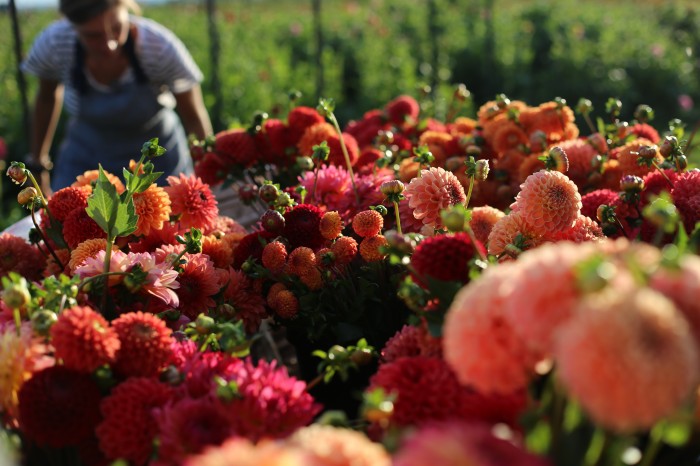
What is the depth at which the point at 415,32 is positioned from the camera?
817cm

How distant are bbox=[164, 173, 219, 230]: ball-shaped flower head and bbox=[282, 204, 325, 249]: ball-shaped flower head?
0.52ft

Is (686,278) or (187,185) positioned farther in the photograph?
(187,185)

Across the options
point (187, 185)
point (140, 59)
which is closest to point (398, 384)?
point (187, 185)

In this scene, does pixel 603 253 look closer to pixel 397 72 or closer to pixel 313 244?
pixel 313 244

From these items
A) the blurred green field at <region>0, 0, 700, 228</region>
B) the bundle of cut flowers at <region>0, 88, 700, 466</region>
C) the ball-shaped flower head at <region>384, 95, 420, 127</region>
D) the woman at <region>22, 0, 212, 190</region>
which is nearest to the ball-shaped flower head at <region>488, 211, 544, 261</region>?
the bundle of cut flowers at <region>0, 88, 700, 466</region>

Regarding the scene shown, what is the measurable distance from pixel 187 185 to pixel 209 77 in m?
4.98

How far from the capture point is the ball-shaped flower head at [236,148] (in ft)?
5.39

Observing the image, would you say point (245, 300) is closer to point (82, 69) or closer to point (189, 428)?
point (189, 428)

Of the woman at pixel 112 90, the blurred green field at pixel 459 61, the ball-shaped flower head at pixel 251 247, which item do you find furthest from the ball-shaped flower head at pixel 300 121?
the blurred green field at pixel 459 61

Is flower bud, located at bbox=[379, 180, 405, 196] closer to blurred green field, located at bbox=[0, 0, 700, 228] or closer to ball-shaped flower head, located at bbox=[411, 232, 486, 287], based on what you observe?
ball-shaped flower head, located at bbox=[411, 232, 486, 287]

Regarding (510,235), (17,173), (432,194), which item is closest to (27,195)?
(17,173)

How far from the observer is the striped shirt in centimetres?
254

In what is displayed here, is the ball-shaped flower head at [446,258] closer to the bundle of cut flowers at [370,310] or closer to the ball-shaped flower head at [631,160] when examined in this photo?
the bundle of cut flowers at [370,310]

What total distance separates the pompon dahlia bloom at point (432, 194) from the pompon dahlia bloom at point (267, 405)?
40 centimetres
